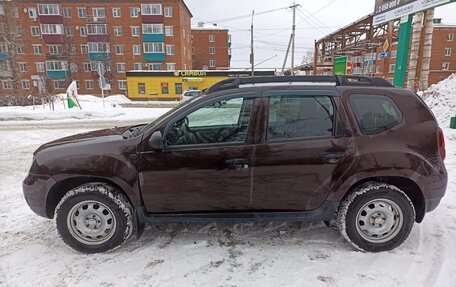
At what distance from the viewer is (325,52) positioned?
990 inches

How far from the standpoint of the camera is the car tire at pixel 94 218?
3.11 meters

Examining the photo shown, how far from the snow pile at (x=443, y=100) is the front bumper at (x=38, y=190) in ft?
33.4

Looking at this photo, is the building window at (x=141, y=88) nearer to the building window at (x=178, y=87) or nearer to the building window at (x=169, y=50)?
the building window at (x=178, y=87)

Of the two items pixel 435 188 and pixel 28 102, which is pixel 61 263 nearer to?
pixel 435 188

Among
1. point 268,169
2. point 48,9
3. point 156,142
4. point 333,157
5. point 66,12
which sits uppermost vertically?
point 48,9

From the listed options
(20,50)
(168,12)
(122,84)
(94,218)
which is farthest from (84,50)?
(94,218)

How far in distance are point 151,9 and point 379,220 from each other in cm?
4629

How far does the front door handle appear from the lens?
3.02 metres

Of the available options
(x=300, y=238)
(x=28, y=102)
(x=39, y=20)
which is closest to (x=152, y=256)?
(x=300, y=238)

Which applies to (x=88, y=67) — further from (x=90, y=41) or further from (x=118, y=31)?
(x=118, y=31)

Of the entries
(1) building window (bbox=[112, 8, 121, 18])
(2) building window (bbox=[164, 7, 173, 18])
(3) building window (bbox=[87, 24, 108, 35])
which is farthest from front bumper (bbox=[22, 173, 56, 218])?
(3) building window (bbox=[87, 24, 108, 35])

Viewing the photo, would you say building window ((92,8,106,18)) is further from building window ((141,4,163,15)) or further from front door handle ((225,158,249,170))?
front door handle ((225,158,249,170))

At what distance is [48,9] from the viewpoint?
42812mm

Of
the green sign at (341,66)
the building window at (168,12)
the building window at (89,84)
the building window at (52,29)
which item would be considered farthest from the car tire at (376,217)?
the building window at (52,29)
